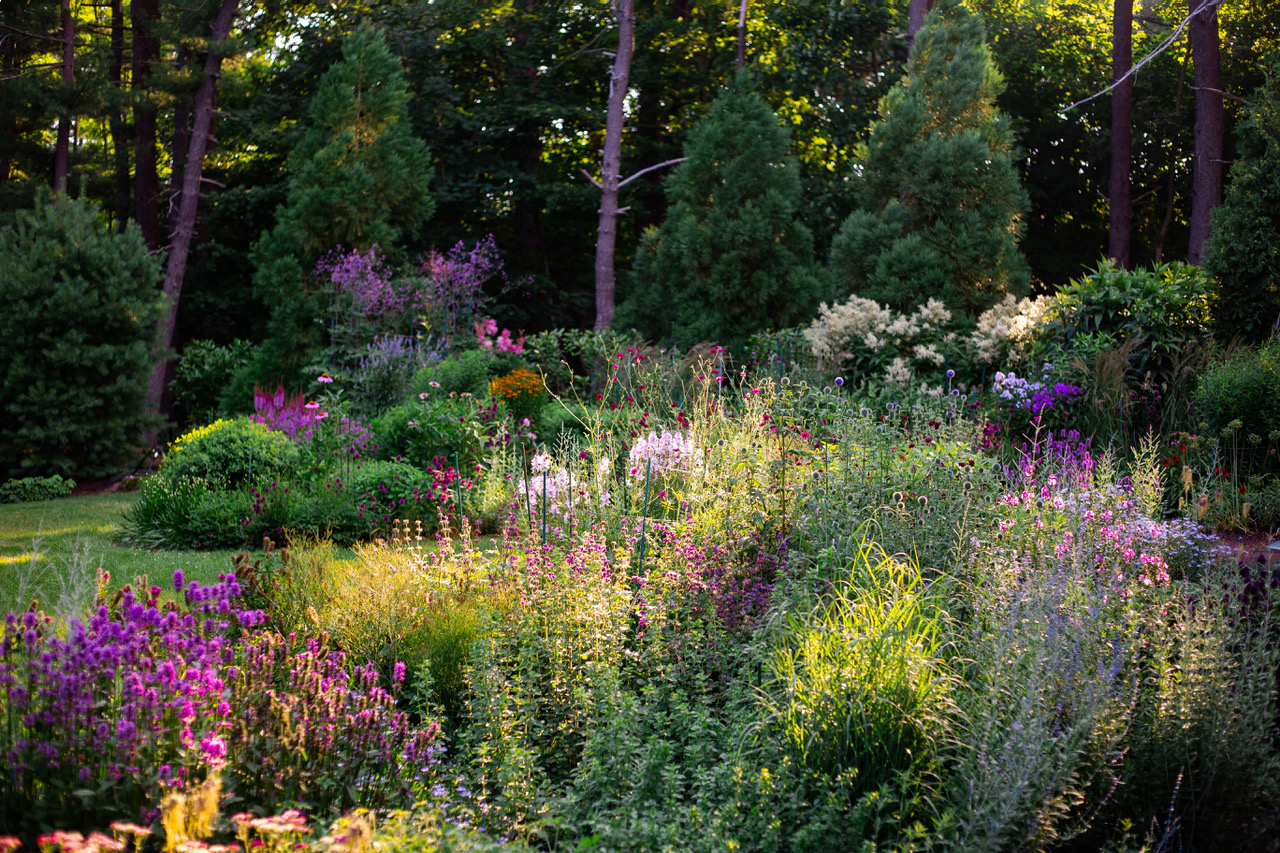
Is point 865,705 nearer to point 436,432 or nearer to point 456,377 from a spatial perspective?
point 436,432

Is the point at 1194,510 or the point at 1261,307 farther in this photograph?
the point at 1261,307

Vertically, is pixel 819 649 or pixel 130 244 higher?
pixel 130 244

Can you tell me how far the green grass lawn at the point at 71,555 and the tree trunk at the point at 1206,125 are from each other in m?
13.1

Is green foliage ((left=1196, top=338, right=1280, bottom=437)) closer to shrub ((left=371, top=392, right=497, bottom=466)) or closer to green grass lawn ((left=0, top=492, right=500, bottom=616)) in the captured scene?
green grass lawn ((left=0, top=492, right=500, bottom=616))

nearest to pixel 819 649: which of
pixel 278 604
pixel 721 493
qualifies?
pixel 721 493

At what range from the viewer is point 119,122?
16.3m

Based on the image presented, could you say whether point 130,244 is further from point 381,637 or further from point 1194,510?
point 1194,510

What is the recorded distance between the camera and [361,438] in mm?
7789

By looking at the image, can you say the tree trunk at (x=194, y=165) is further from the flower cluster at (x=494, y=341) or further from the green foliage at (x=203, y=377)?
the flower cluster at (x=494, y=341)

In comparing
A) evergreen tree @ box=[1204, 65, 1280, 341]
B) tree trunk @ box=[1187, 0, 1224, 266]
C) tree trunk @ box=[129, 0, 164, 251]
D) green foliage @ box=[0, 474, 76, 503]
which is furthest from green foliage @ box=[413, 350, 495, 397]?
tree trunk @ box=[1187, 0, 1224, 266]

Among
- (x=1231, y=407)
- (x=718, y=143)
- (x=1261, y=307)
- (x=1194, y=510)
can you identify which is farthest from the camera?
(x=718, y=143)

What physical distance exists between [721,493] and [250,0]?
15.9 metres

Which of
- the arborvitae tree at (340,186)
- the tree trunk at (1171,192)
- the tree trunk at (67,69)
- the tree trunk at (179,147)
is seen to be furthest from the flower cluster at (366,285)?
the tree trunk at (1171,192)

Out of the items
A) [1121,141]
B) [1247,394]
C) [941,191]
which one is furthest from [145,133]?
[1121,141]
